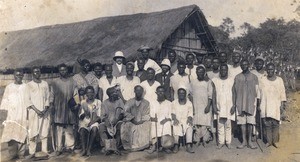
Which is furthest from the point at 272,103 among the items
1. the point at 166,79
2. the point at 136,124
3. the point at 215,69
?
the point at 136,124

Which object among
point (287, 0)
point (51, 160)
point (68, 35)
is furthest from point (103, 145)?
point (68, 35)

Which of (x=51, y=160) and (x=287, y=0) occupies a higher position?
(x=287, y=0)

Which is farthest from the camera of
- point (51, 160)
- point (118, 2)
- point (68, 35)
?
point (68, 35)

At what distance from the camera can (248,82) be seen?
20.1ft

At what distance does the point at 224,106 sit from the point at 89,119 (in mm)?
2307

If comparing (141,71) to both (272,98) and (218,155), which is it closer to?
(218,155)

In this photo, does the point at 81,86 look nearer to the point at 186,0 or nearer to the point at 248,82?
the point at 248,82

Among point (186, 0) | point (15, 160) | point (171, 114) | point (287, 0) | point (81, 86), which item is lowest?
point (15, 160)

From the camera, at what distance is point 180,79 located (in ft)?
21.1

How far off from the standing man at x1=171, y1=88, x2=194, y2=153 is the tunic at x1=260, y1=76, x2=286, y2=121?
126 centimetres

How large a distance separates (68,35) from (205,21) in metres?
5.36

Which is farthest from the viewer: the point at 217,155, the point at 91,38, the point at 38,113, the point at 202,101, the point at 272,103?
the point at 91,38

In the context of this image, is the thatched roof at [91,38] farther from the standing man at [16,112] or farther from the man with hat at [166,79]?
the standing man at [16,112]

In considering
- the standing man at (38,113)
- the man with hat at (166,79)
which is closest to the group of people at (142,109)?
the standing man at (38,113)
